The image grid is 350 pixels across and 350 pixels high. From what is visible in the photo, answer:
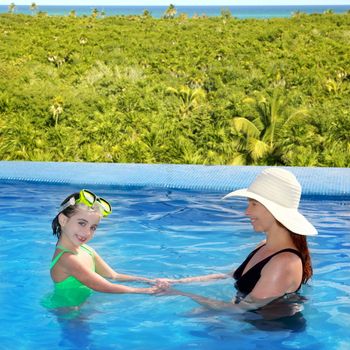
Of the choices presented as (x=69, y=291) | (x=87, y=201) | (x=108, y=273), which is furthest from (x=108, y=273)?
(x=87, y=201)

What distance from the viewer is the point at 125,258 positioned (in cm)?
557

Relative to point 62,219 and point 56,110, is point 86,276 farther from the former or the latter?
point 56,110

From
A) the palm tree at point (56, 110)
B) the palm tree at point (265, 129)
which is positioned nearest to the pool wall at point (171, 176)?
the palm tree at point (265, 129)

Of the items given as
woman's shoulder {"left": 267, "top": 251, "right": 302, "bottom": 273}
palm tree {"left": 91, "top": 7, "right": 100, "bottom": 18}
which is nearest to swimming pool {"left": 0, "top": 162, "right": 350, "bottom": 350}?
woman's shoulder {"left": 267, "top": 251, "right": 302, "bottom": 273}

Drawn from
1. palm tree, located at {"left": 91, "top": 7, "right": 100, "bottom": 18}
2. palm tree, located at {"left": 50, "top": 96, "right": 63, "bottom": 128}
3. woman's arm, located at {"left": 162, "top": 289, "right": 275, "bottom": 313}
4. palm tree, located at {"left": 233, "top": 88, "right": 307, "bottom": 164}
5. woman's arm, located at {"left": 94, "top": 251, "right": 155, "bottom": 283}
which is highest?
palm tree, located at {"left": 91, "top": 7, "right": 100, "bottom": 18}

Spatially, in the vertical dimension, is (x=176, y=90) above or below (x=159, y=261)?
above

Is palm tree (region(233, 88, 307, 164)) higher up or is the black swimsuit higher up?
palm tree (region(233, 88, 307, 164))

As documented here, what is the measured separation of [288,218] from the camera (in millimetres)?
3439

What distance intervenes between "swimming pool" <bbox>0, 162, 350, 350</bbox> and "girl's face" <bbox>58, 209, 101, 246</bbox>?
0.46m

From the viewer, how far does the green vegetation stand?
9555 mm

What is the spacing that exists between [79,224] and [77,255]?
0.24 metres

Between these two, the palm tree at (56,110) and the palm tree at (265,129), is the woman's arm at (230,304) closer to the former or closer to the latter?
the palm tree at (265,129)

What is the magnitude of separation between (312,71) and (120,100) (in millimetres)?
9149

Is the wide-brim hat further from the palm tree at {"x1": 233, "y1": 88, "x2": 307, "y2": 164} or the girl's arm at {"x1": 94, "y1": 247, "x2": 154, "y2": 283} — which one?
the palm tree at {"x1": 233, "y1": 88, "x2": 307, "y2": 164}
